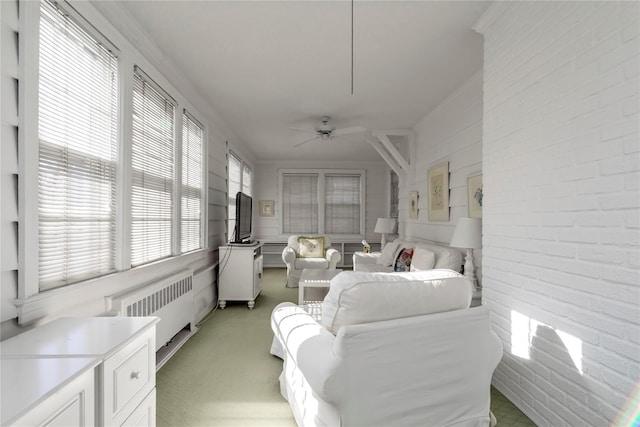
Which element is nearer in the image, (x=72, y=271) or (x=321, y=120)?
(x=72, y=271)

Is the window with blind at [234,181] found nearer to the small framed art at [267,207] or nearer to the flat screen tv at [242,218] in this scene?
the flat screen tv at [242,218]

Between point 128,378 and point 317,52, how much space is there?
8.36 feet

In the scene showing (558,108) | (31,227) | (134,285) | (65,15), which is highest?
(65,15)

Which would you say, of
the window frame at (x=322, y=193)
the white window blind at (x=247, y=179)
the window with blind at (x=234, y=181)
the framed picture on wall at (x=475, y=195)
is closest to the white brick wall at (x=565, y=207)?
the framed picture on wall at (x=475, y=195)

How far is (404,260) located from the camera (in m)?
4.06

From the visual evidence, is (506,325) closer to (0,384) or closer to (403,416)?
(403,416)

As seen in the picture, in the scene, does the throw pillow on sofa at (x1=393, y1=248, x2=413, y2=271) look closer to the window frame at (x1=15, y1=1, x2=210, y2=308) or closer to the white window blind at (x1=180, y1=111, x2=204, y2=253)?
the white window blind at (x1=180, y1=111, x2=204, y2=253)

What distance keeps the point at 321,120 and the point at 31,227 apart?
11.8 ft

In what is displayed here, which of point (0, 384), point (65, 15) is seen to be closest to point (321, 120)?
point (65, 15)

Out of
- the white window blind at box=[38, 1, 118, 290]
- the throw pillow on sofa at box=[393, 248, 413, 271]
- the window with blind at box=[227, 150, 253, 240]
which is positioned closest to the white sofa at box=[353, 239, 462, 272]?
the throw pillow on sofa at box=[393, 248, 413, 271]

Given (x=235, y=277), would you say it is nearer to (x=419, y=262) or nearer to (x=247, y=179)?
(x=419, y=262)

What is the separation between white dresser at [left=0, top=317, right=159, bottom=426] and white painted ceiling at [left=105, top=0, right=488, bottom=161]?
1.89 m

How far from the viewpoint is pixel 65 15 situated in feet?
5.42

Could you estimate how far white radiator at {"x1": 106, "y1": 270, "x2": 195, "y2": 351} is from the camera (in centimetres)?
198
